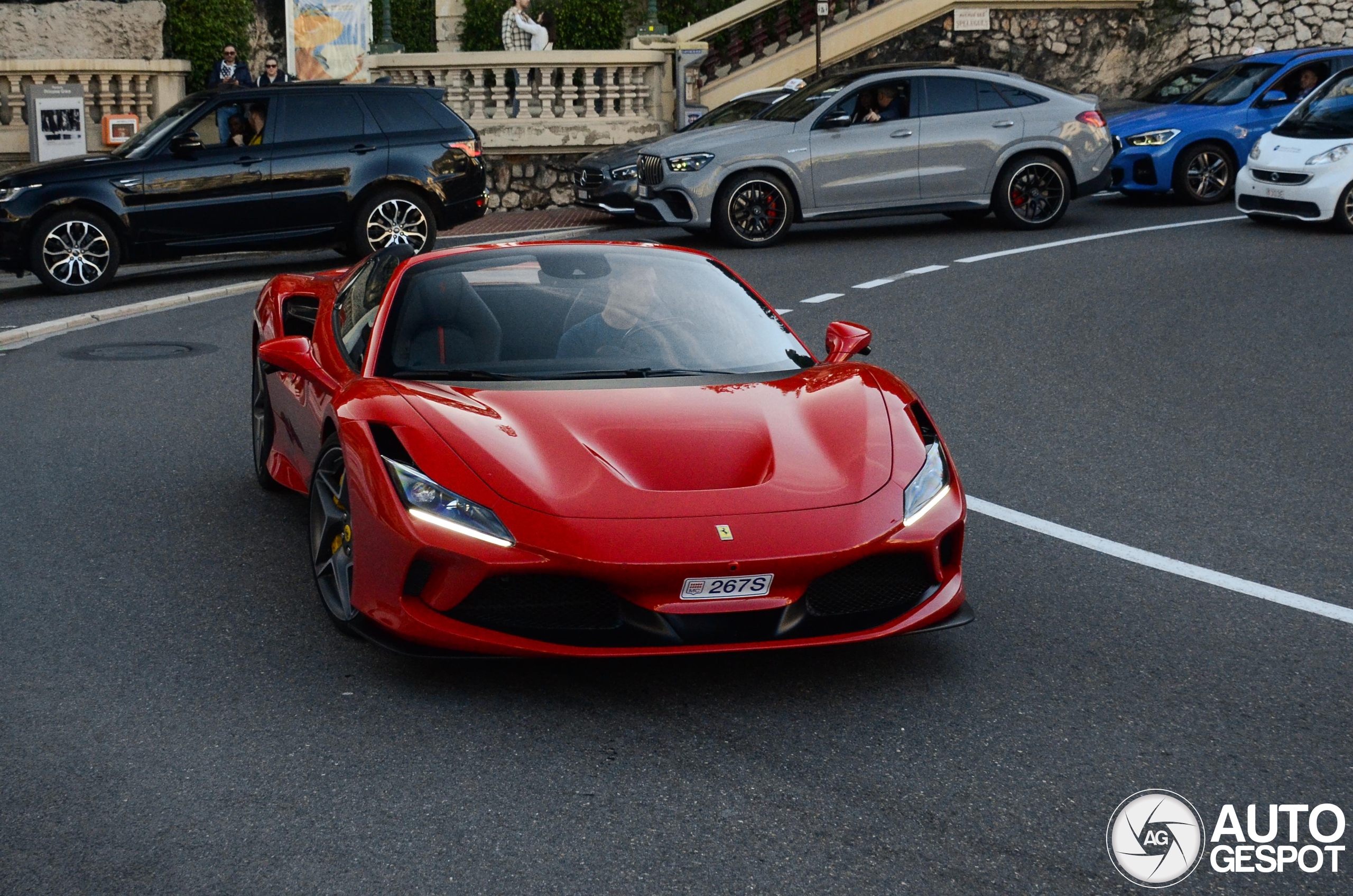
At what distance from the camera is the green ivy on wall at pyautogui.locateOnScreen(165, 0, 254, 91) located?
83.4 ft

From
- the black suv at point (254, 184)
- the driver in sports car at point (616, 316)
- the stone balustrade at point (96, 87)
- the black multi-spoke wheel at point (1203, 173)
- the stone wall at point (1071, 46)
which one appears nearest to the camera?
the driver in sports car at point (616, 316)

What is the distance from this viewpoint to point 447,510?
15.5 feet

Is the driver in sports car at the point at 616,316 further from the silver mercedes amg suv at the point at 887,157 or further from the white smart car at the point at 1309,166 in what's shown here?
the white smart car at the point at 1309,166

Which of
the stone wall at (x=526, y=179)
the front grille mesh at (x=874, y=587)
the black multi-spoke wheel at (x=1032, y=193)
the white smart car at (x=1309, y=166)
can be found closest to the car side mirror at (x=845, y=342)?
the front grille mesh at (x=874, y=587)

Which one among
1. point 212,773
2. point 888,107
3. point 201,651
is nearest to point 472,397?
point 201,651

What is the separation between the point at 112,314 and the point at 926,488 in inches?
394

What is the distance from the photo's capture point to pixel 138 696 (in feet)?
15.7

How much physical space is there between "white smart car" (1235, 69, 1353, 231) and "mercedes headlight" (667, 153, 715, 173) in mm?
5597

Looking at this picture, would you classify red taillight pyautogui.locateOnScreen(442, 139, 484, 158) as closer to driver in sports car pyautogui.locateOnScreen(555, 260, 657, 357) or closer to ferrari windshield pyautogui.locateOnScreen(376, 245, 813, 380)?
ferrari windshield pyautogui.locateOnScreen(376, 245, 813, 380)

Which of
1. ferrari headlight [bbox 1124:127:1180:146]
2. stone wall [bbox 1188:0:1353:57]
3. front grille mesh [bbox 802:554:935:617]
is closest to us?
front grille mesh [bbox 802:554:935:617]

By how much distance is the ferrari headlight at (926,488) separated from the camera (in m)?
4.94

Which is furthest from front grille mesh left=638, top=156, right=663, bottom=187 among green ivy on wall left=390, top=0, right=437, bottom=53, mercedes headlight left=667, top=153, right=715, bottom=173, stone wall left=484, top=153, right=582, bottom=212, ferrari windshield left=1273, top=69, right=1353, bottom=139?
green ivy on wall left=390, top=0, right=437, bottom=53

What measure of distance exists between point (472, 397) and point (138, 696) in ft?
4.49

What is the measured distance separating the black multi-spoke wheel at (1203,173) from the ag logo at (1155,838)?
16.6 m
